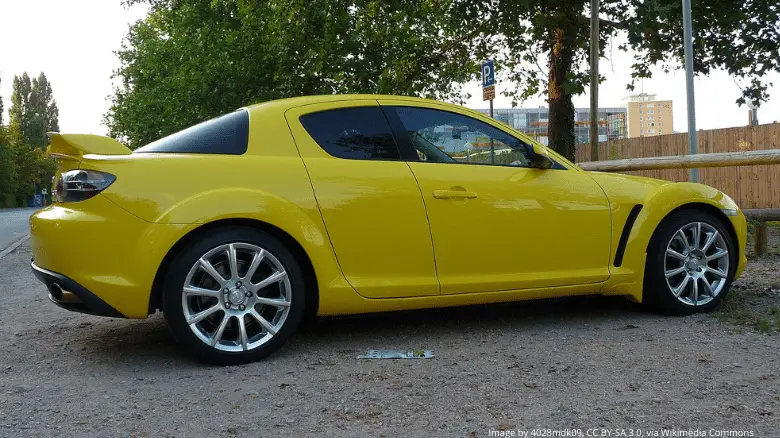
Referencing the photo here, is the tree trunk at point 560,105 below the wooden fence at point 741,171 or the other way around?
the other way around

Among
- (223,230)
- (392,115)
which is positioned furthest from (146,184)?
(392,115)

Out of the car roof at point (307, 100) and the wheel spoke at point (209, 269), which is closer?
the wheel spoke at point (209, 269)

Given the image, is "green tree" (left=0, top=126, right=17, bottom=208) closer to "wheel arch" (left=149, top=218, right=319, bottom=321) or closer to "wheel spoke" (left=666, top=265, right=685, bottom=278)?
"wheel arch" (left=149, top=218, right=319, bottom=321)

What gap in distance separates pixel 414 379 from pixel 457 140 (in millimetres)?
1680

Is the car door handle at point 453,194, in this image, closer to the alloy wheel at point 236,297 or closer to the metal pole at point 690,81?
the alloy wheel at point 236,297

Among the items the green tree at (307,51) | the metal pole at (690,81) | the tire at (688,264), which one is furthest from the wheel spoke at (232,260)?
the green tree at (307,51)

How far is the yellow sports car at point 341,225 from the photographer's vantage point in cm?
417

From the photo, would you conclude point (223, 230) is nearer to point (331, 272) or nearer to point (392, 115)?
point (331, 272)

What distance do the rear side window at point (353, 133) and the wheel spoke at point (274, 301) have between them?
2.97 feet

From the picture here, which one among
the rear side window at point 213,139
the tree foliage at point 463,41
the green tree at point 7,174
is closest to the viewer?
the rear side window at point 213,139

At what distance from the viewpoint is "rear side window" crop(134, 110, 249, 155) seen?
14.7ft

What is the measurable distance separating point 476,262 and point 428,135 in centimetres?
84

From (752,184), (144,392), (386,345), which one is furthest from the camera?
(752,184)

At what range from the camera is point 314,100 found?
190 inches
